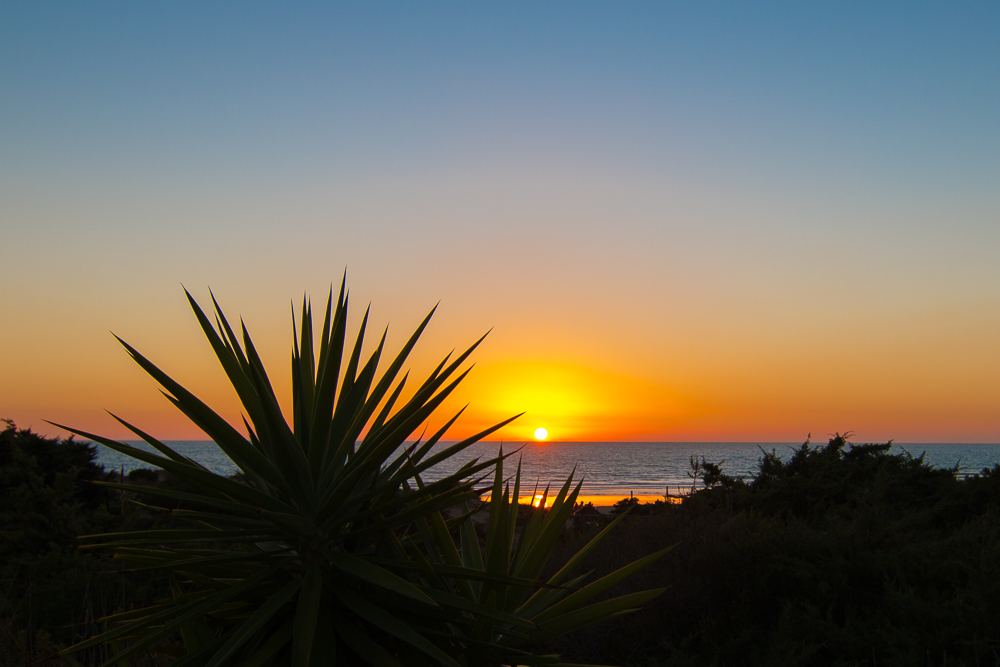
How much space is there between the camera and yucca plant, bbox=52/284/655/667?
2309 millimetres

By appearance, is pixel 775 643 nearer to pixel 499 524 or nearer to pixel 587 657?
pixel 587 657

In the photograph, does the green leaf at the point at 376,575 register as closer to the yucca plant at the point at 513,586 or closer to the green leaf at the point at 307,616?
the green leaf at the point at 307,616

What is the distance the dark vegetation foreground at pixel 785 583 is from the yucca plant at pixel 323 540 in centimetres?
115

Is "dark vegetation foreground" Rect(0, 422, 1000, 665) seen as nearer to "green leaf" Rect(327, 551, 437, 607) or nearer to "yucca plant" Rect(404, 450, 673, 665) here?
"yucca plant" Rect(404, 450, 673, 665)

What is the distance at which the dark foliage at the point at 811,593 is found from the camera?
5.54 m

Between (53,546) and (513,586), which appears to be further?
(53,546)

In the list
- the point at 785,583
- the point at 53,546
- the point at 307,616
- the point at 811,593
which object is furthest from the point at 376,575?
the point at 53,546

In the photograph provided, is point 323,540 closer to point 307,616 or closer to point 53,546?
point 307,616

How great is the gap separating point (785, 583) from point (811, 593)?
0.30m

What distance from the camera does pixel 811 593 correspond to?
660 centimetres

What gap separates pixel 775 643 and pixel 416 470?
4.80 meters

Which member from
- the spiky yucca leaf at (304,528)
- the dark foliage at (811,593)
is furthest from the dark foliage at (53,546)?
the dark foliage at (811,593)

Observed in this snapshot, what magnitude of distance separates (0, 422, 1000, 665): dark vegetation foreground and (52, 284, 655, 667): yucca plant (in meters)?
1.15

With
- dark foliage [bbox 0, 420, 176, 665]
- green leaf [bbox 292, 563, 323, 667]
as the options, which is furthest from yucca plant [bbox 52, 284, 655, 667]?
dark foliage [bbox 0, 420, 176, 665]
